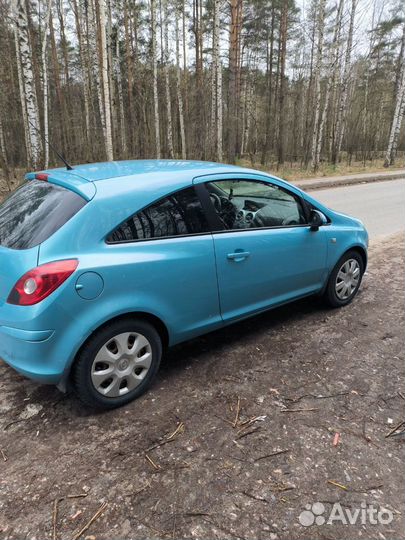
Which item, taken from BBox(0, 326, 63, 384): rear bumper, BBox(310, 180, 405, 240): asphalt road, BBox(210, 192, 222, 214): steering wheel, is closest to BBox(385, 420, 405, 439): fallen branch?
BBox(210, 192, 222, 214): steering wheel

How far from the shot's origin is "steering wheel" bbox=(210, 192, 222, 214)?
9.90 feet

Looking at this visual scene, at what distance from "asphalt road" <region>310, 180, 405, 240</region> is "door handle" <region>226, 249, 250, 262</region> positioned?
500cm

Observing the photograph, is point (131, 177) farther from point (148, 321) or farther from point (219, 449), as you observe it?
point (219, 449)

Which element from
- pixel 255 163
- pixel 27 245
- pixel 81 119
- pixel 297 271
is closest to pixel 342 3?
pixel 255 163

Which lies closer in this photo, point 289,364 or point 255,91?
point 289,364

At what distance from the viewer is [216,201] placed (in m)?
3.10

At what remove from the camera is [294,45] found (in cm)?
3008

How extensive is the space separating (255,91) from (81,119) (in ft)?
54.6

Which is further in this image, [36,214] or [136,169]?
[136,169]

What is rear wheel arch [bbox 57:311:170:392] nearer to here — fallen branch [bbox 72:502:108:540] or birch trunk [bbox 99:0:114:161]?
fallen branch [bbox 72:502:108:540]

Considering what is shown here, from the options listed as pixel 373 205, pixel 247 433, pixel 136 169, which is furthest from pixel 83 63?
pixel 247 433

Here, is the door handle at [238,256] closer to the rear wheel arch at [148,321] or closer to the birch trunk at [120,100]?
the rear wheel arch at [148,321]

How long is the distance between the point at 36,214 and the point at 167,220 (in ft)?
2.94

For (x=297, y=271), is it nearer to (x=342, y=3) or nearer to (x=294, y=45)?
(x=342, y=3)
